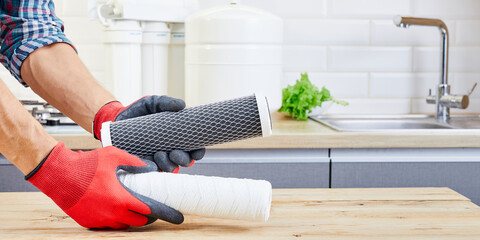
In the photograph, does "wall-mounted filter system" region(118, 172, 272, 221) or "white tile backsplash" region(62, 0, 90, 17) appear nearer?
"wall-mounted filter system" region(118, 172, 272, 221)

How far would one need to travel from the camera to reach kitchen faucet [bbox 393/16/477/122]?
6.25 feet

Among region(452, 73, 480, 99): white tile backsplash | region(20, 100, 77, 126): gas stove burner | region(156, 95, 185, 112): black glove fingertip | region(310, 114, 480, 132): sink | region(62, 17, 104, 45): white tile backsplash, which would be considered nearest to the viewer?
region(156, 95, 185, 112): black glove fingertip

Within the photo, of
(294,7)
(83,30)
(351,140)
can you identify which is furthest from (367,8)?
(83,30)

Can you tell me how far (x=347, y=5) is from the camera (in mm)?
2086

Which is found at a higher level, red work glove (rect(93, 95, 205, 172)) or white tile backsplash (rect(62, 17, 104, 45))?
white tile backsplash (rect(62, 17, 104, 45))

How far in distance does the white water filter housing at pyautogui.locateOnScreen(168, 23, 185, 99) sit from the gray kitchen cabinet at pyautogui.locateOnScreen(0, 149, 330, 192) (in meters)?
0.46

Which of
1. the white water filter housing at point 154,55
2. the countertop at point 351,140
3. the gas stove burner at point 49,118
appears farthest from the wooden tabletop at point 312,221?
the white water filter housing at point 154,55

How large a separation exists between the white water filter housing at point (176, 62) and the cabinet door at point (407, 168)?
622 mm

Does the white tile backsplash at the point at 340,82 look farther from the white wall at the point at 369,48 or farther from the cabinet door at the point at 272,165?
the cabinet door at the point at 272,165

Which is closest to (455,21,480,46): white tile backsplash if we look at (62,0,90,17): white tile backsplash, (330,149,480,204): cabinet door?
(330,149,480,204): cabinet door

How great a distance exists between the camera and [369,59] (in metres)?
2.11

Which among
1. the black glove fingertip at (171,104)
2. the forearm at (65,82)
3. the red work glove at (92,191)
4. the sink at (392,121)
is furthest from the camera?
the sink at (392,121)

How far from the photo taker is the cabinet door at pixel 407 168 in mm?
1567

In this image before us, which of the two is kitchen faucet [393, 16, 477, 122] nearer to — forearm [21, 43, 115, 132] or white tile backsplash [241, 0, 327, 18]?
white tile backsplash [241, 0, 327, 18]
